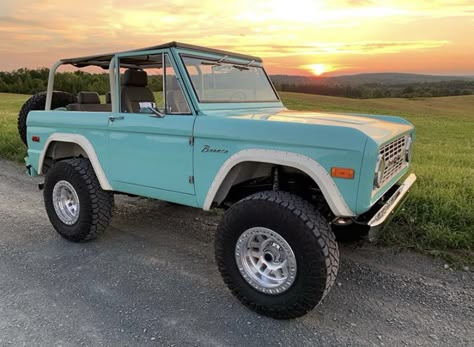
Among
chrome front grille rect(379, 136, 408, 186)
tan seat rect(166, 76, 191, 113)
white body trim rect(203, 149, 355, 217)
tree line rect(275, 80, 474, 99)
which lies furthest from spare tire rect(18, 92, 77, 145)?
tree line rect(275, 80, 474, 99)

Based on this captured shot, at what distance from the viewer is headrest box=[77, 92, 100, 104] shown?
5.25m

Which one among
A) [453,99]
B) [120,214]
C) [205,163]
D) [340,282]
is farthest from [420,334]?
[453,99]

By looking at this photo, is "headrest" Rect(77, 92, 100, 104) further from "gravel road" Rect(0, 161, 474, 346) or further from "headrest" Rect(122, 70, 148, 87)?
"gravel road" Rect(0, 161, 474, 346)

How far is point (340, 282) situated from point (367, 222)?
0.87 meters

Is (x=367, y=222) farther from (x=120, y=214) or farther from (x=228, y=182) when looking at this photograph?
(x=120, y=214)

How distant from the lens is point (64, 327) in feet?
9.78

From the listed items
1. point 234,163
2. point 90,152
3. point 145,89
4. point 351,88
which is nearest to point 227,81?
point 145,89

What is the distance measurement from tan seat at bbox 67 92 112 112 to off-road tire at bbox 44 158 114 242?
83cm

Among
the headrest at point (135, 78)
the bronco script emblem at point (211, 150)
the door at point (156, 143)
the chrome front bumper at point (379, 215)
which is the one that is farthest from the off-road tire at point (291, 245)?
the headrest at point (135, 78)

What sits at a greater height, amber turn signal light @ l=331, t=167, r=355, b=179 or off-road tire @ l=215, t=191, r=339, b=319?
amber turn signal light @ l=331, t=167, r=355, b=179

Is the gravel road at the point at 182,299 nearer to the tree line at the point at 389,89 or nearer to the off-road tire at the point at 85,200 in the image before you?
the off-road tire at the point at 85,200

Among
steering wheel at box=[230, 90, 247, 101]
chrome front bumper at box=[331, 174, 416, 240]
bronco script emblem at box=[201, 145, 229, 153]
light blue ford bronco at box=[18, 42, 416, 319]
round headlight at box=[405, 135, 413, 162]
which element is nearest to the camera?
light blue ford bronco at box=[18, 42, 416, 319]

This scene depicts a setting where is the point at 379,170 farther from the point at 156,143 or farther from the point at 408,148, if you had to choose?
the point at 156,143

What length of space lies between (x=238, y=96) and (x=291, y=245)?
1920 millimetres
